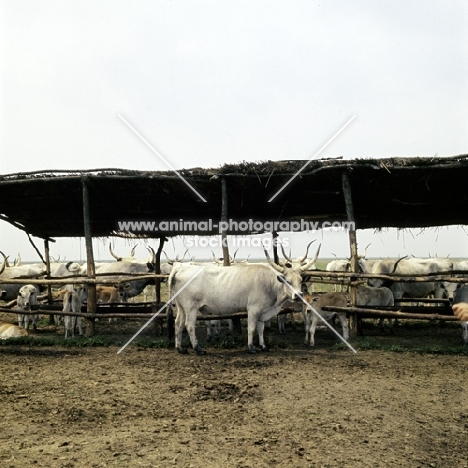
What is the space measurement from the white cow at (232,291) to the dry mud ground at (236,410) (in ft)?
2.82

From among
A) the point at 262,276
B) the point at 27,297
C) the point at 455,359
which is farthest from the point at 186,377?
the point at 27,297

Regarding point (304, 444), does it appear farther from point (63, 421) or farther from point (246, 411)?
point (63, 421)

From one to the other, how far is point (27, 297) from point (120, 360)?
536 cm

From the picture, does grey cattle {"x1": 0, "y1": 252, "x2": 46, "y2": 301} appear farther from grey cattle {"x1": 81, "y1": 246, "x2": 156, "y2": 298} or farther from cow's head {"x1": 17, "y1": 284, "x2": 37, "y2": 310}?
cow's head {"x1": 17, "y1": 284, "x2": 37, "y2": 310}

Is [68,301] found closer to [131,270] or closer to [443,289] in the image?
[131,270]

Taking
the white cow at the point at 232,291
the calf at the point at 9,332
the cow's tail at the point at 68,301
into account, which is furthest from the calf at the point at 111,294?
the white cow at the point at 232,291

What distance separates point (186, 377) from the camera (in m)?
7.15

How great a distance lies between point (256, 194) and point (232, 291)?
3.04m

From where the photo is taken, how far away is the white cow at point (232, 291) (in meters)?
9.20

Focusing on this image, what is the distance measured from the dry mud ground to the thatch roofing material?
3.81 meters

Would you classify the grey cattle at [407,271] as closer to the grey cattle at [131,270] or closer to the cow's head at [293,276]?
the cow's head at [293,276]

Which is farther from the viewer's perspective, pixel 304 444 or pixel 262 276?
pixel 262 276

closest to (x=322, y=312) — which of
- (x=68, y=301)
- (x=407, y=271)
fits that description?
(x=68, y=301)

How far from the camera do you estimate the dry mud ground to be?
14.0 feet
